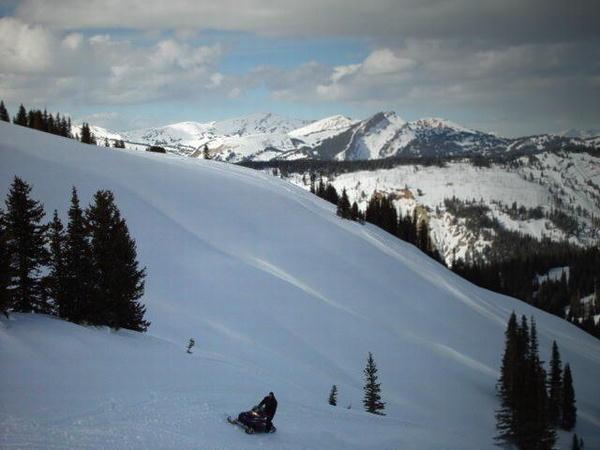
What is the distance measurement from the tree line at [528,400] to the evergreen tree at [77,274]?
27582 millimetres

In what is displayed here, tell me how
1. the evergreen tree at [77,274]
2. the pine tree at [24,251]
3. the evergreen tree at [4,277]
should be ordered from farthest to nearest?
the evergreen tree at [77,274], the pine tree at [24,251], the evergreen tree at [4,277]

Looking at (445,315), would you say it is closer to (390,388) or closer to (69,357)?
(390,388)

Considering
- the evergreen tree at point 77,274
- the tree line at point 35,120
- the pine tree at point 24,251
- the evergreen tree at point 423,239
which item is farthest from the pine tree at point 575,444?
the tree line at point 35,120

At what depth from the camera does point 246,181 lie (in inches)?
3324

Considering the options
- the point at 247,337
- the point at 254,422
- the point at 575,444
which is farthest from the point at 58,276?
the point at 575,444

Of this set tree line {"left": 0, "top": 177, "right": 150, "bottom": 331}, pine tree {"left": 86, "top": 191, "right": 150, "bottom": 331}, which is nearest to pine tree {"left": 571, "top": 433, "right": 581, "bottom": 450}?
tree line {"left": 0, "top": 177, "right": 150, "bottom": 331}

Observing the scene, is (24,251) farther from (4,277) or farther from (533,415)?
(533,415)

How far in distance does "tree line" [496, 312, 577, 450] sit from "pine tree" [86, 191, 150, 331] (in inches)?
1006

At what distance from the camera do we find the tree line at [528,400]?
1407 inches

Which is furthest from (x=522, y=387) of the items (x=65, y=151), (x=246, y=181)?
(x=65, y=151)

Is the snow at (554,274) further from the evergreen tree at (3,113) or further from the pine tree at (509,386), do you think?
the evergreen tree at (3,113)

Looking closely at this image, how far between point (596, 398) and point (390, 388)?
121 ft

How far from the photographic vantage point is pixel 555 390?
185 feet

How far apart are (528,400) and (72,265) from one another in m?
40.6
